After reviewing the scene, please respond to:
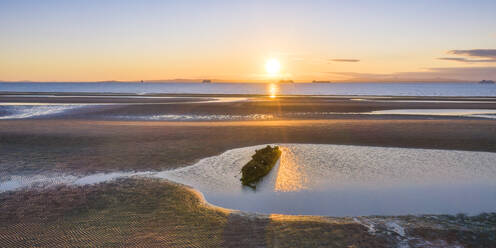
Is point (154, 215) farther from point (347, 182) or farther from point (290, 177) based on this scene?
point (347, 182)

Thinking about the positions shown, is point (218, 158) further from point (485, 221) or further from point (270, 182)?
point (485, 221)

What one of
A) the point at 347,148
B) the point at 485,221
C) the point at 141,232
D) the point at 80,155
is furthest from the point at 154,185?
the point at 347,148

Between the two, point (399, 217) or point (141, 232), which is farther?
point (399, 217)

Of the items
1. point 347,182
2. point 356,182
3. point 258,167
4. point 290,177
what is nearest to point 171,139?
point 258,167

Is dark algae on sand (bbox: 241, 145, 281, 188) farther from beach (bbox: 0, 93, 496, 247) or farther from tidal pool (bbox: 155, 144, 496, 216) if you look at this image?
beach (bbox: 0, 93, 496, 247)

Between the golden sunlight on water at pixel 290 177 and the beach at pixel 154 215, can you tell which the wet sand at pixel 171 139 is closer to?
the beach at pixel 154 215

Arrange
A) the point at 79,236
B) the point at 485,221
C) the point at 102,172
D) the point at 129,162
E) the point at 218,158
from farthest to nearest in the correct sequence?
the point at 218,158
the point at 129,162
the point at 102,172
the point at 485,221
the point at 79,236

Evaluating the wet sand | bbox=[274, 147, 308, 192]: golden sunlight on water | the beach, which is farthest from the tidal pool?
the wet sand
